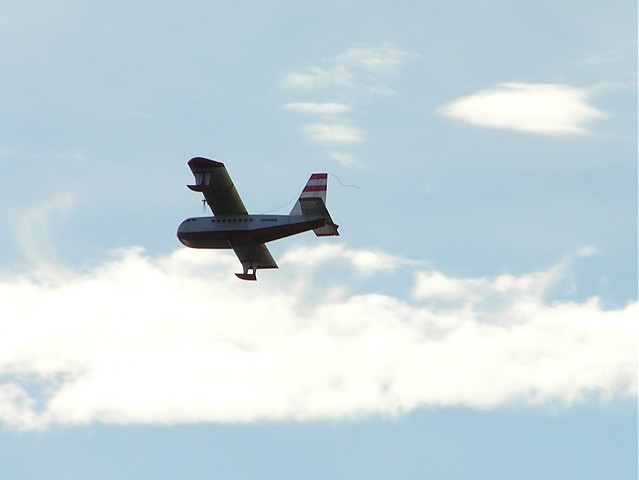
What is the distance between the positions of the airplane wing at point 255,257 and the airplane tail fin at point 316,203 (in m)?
7.45

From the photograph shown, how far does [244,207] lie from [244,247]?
4619 mm

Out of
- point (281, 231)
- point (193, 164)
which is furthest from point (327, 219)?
point (193, 164)

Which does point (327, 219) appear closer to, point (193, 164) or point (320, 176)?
point (320, 176)

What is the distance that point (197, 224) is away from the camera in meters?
116

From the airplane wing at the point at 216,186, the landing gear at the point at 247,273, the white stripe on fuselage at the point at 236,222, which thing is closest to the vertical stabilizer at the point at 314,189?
the white stripe on fuselage at the point at 236,222

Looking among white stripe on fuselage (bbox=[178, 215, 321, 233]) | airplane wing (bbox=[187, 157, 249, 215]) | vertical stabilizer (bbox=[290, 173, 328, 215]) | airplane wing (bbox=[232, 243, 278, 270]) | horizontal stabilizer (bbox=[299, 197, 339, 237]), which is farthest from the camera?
airplane wing (bbox=[232, 243, 278, 270])

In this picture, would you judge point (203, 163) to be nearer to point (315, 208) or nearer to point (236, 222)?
point (236, 222)

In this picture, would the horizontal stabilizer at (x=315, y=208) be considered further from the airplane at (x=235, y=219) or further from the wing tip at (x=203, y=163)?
the wing tip at (x=203, y=163)

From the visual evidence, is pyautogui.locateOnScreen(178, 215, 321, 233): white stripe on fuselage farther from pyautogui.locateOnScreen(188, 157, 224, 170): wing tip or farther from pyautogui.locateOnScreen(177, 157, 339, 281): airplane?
pyautogui.locateOnScreen(188, 157, 224, 170): wing tip

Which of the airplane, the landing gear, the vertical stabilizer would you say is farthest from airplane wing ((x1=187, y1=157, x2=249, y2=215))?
the landing gear

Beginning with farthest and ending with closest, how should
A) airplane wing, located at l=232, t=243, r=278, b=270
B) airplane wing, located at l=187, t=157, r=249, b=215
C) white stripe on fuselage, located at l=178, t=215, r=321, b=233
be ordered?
airplane wing, located at l=232, t=243, r=278, b=270
airplane wing, located at l=187, t=157, r=249, b=215
white stripe on fuselage, located at l=178, t=215, r=321, b=233

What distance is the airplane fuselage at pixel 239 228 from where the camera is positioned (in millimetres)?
111500

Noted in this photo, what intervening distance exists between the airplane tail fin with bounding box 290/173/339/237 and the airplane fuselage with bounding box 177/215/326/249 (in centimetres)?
45

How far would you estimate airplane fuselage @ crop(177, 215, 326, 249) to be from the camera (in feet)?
366
